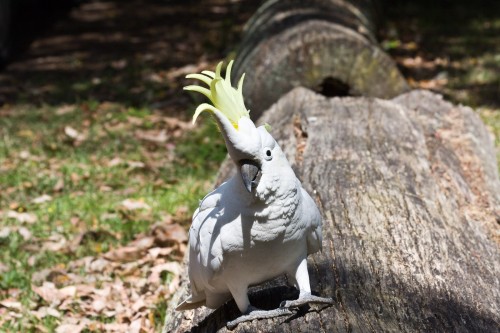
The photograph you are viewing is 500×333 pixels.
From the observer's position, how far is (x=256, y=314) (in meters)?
2.31

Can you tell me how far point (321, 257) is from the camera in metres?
2.82

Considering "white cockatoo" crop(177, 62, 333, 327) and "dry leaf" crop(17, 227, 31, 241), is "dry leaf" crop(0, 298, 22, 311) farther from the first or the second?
"white cockatoo" crop(177, 62, 333, 327)

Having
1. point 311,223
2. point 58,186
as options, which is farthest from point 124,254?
point 311,223

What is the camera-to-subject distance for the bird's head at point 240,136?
2049 millimetres

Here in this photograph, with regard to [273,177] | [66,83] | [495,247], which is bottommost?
[66,83]

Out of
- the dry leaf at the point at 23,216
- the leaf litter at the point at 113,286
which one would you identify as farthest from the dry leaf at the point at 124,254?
the dry leaf at the point at 23,216

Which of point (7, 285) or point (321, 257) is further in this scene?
point (7, 285)

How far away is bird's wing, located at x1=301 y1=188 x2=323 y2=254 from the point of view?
2289 mm

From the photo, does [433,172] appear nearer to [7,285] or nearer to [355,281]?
[355,281]

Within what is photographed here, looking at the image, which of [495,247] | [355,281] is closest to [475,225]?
[495,247]

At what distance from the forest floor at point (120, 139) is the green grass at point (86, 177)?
12 millimetres

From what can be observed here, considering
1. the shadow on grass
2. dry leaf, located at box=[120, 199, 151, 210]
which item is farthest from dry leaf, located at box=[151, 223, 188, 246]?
the shadow on grass

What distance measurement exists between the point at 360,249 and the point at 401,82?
2.65 m

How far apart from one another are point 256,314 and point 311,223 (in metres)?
0.35
